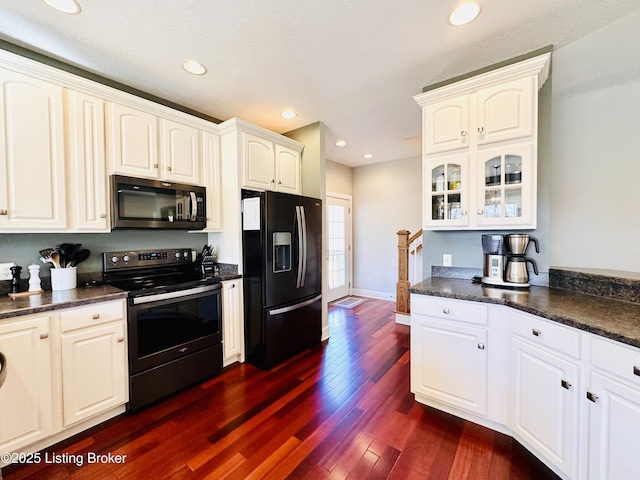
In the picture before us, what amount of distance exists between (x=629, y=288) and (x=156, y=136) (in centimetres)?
362

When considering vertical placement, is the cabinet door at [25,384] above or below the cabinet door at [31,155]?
below

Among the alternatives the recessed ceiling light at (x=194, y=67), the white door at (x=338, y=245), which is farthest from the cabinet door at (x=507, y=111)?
the white door at (x=338, y=245)

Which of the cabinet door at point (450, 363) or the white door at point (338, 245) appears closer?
the cabinet door at point (450, 363)

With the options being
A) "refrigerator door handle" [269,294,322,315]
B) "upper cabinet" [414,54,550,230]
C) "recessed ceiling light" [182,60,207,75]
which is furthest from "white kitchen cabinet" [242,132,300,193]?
"upper cabinet" [414,54,550,230]

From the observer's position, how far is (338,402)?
213cm

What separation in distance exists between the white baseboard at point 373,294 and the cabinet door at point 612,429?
151 inches

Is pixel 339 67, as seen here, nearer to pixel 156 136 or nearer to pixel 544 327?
pixel 156 136

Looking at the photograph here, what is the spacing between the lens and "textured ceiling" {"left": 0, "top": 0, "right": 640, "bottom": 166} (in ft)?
5.23

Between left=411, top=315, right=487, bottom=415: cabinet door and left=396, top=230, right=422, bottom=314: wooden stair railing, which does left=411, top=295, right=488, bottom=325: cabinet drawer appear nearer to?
left=411, top=315, right=487, bottom=415: cabinet door

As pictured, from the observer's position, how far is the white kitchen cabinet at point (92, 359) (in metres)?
1.72

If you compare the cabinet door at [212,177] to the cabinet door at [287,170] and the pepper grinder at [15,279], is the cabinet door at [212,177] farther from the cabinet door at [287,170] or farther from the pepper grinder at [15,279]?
the pepper grinder at [15,279]

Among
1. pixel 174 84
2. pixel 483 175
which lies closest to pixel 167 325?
pixel 174 84

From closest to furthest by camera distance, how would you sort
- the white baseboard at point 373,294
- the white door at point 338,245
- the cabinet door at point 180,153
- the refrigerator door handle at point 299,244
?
the cabinet door at point 180,153 < the refrigerator door handle at point 299,244 < the white door at point 338,245 < the white baseboard at point 373,294

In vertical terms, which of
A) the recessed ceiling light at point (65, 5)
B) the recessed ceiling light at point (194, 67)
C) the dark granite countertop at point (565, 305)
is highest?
the recessed ceiling light at point (194, 67)
